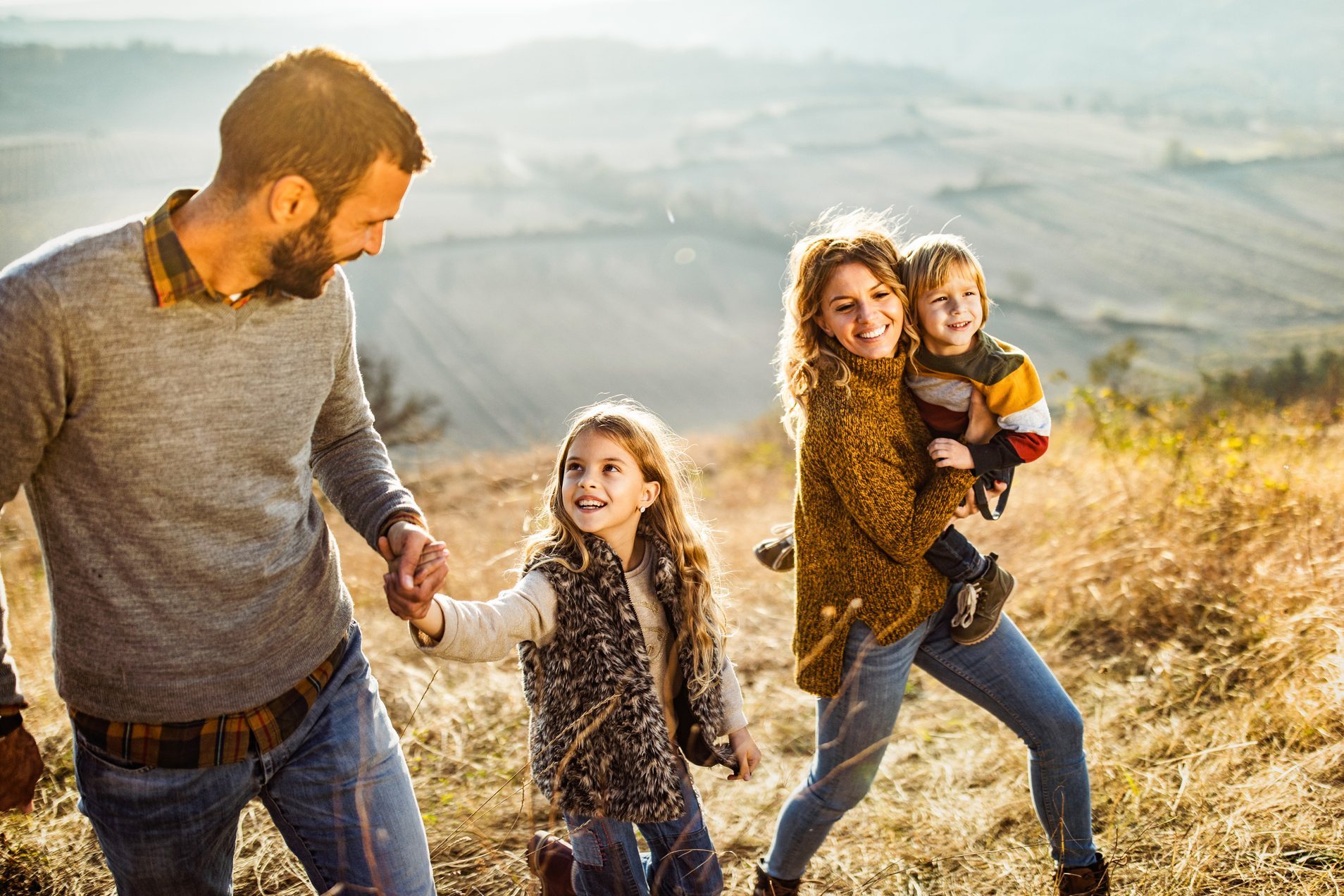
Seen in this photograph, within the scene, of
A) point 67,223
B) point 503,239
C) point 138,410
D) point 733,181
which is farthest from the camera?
point 733,181

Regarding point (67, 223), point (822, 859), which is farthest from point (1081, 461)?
point (67, 223)

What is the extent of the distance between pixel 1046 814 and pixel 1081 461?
4.75 meters

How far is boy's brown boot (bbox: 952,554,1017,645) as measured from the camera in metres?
2.09

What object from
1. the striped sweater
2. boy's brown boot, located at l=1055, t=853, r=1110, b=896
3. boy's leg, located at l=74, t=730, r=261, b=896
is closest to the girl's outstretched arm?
boy's leg, located at l=74, t=730, r=261, b=896

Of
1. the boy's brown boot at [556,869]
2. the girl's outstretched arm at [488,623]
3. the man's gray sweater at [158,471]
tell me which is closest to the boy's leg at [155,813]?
the man's gray sweater at [158,471]

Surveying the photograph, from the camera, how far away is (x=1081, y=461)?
6.39 meters

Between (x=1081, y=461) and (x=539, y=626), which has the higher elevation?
(x=539, y=626)

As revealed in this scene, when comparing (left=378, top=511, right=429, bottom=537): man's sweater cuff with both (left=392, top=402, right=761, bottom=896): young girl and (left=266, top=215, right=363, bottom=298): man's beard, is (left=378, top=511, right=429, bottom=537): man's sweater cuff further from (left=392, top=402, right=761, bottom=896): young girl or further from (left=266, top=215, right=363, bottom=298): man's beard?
(left=266, top=215, right=363, bottom=298): man's beard

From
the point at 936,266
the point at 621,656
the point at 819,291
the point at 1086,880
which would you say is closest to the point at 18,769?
the point at 621,656

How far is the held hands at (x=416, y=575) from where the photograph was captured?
5.15ft

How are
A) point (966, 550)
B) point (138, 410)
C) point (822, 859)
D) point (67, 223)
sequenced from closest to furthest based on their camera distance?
1. point (138, 410)
2. point (966, 550)
3. point (822, 859)
4. point (67, 223)

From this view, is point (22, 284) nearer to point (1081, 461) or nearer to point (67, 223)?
point (1081, 461)

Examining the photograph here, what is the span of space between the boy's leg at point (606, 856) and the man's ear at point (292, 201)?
132cm

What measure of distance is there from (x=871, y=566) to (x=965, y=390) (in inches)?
18.5
